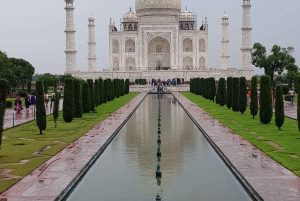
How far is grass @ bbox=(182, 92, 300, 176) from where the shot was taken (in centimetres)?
690

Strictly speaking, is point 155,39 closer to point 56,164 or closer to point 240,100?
point 240,100

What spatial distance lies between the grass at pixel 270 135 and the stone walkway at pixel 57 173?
2.63 meters

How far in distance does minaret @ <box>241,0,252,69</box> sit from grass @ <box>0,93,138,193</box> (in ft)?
77.9

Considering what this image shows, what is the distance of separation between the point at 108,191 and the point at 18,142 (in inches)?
149

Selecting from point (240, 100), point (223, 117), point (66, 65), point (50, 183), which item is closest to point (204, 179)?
point (50, 183)

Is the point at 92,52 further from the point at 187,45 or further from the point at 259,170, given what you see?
the point at 259,170

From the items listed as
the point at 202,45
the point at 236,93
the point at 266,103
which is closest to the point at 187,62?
the point at 202,45

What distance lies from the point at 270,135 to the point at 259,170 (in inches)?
134

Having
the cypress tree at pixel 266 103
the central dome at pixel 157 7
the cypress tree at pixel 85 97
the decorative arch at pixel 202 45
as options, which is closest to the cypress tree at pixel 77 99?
the cypress tree at pixel 85 97

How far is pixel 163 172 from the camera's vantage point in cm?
630

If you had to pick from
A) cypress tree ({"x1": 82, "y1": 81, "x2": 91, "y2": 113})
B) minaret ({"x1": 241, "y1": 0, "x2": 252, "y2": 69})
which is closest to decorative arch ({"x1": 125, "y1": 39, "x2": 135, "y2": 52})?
minaret ({"x1": 241, "y1": 0, "x2": 252, "y2": 69})

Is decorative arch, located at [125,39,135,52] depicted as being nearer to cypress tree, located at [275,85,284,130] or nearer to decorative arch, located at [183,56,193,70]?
decorative arch, located at [183,56,193,70]

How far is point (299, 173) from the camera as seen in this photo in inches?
233

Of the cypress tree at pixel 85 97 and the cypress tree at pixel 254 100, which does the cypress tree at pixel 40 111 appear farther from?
the cypress tree at pixel 254 100
